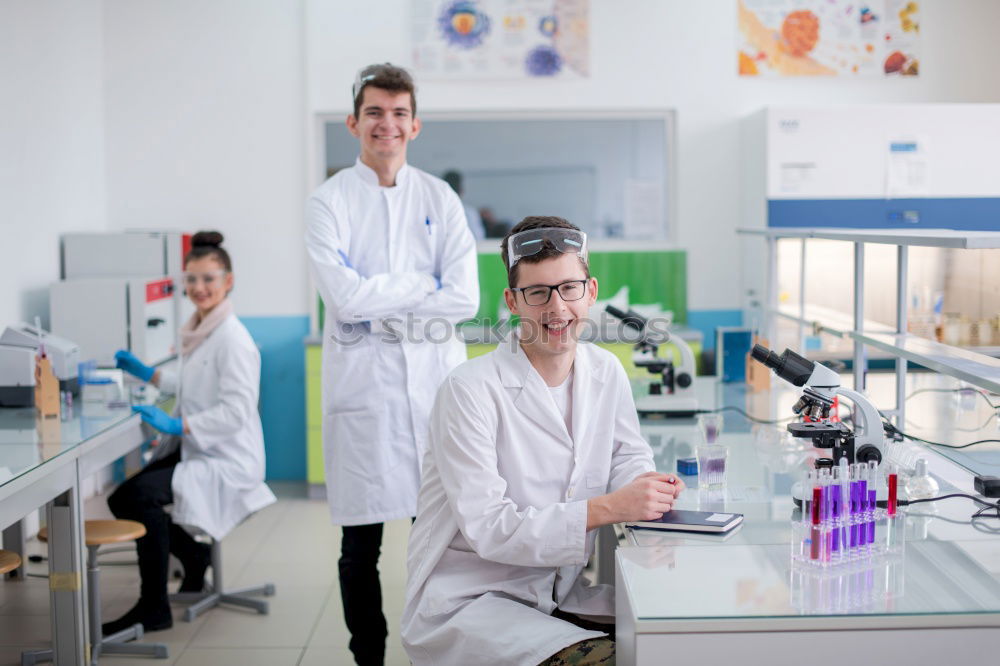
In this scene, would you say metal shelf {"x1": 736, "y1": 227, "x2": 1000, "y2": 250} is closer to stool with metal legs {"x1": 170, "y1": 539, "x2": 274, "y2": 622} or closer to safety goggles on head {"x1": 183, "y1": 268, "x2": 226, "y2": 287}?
safety goggles on head {"x1": 183, "y1": 268, "x2": 226, "y2": 287}

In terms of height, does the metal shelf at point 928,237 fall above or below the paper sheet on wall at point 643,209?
below

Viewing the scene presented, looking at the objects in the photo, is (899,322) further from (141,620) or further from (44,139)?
(44,139)

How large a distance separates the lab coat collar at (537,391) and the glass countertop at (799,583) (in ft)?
1.11

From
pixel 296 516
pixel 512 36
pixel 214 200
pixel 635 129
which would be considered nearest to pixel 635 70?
pixel 635 129

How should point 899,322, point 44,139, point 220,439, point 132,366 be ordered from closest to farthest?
point 899,322 < point 220,439 < point 132,366 < point 44,139

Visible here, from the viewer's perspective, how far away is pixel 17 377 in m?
3.69

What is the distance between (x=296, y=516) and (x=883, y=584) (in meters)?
3.83

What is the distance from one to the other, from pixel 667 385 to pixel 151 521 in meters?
1.75

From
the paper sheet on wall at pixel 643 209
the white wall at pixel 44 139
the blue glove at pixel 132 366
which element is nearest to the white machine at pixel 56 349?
the blue glove at pixel 132 366

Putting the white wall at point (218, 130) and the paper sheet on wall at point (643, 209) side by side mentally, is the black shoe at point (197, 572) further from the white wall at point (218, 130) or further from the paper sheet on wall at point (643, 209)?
the paper sheet on wall at point (643, 209)

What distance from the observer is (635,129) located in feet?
18.9

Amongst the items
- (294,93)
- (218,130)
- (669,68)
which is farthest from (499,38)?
(218,130)

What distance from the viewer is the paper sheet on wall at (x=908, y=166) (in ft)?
16.9

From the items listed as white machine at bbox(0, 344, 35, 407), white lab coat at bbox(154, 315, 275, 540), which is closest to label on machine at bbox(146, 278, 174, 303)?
white machine at bbox(0, 344, 35, 407)
